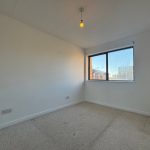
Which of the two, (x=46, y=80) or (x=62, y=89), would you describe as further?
(x=62, y=89)

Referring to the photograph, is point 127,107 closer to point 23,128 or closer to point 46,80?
point 46,80

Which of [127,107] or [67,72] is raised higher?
[67,72]

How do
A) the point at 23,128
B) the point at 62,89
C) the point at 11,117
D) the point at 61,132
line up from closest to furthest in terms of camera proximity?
the point at 61,132, the point at 23,128, the point at 11,117, the point at 62,89

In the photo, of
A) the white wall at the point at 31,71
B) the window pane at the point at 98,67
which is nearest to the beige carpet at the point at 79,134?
the white wall at the point at 31,71

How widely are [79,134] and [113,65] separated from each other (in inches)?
105

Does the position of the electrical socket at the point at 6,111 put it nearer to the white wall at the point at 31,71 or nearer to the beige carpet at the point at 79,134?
the white wall at the point at 31,71

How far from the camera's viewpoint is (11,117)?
2.21m

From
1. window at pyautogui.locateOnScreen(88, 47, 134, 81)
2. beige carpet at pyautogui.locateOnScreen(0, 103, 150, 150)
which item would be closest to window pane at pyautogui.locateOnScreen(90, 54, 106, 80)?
window at pyautogui.locateOnScreen(88, 47, 134, 81)

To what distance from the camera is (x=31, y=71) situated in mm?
2588

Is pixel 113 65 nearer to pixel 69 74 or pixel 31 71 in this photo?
pixel 69 74

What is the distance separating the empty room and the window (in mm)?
32

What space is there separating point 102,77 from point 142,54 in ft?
5.11

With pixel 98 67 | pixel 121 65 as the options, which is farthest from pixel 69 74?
pixel 121 65

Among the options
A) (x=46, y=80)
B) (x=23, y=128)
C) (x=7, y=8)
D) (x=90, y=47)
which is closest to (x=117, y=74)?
(x=90, y=47)
